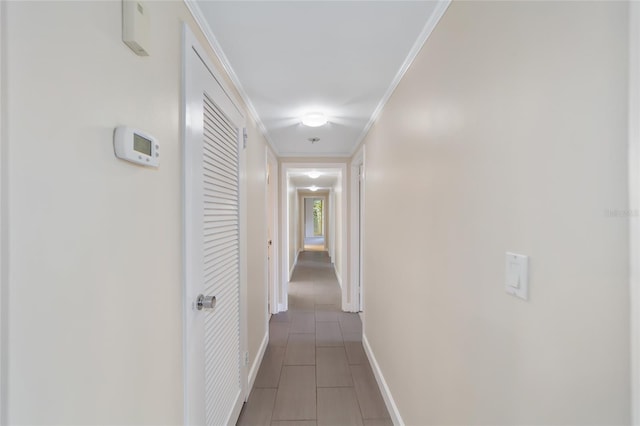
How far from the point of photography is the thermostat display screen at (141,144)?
2.39 ft

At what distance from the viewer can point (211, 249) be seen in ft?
4.34

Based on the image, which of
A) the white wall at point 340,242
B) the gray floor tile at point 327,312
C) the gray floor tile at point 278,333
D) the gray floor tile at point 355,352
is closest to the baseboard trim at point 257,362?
the gray floor tile at point 278,333

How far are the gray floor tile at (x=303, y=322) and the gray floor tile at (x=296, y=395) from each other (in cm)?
75

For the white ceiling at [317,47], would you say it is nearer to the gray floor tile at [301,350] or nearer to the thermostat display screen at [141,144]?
the thermostat display screen at [141,144]

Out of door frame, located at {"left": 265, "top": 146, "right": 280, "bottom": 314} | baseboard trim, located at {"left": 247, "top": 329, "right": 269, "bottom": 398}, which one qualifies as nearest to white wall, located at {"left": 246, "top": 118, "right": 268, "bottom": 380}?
baseboard trim, located at {"left": 247, "top": 329, "right": 269, "bottom": 398}

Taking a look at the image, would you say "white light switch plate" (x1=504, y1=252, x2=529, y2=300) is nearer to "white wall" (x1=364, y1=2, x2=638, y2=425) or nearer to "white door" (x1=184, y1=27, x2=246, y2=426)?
"white wall" (x1=364, y1=2, x2=638, y2=425)

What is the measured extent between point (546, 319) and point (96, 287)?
105 cm

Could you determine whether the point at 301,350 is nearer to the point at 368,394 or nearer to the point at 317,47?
the point at 368,394

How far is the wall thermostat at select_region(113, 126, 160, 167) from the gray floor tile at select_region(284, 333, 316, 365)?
2302mm

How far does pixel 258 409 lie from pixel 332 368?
742 mm

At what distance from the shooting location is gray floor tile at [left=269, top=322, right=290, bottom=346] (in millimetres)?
2885

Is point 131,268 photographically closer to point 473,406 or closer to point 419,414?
point 473,406

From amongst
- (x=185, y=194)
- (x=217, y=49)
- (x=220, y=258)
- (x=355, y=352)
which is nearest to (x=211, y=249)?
(x=220, y=258)

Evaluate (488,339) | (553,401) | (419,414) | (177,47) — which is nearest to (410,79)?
(177,47)
